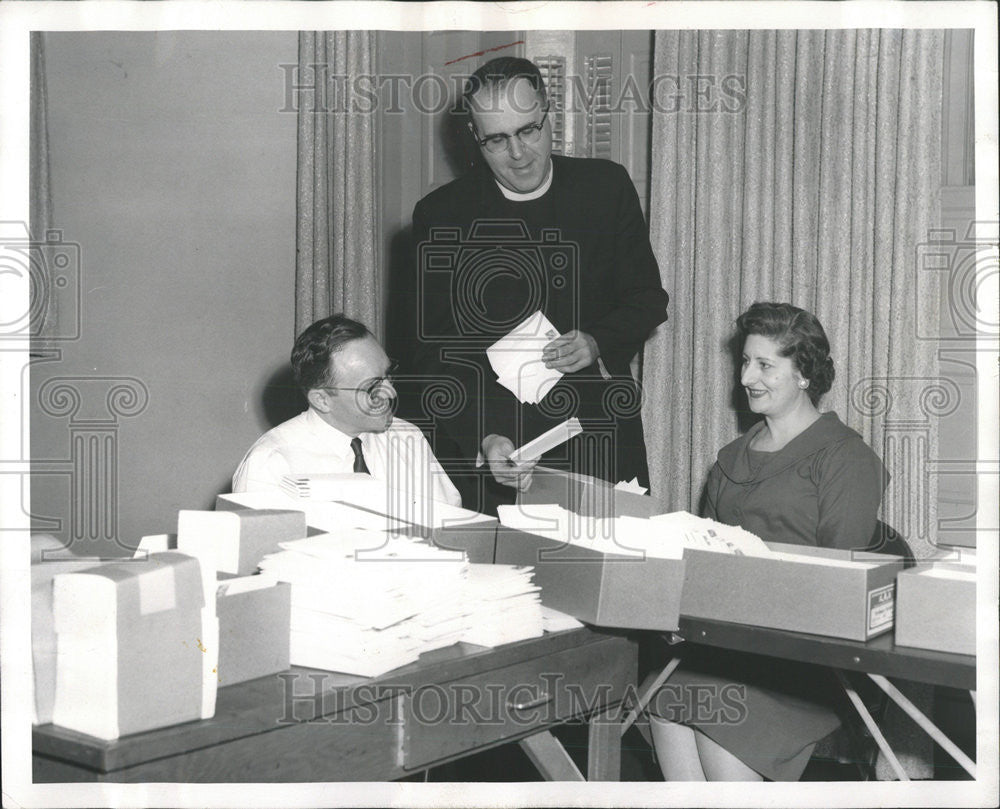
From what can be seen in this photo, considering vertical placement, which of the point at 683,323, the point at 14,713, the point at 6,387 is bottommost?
the point at 14,713

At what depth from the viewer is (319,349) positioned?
2.42 metres

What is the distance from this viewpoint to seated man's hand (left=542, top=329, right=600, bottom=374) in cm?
252

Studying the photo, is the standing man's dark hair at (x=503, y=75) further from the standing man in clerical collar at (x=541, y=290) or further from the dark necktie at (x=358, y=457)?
the dark necktie at (x=358, y=457)

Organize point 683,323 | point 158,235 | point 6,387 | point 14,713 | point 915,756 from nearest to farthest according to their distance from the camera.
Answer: point 14,713 → point 6,387 → point 915,756 → point 158,235 → point 683,323

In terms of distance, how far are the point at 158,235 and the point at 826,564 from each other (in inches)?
82.3

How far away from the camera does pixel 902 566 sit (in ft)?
5.70

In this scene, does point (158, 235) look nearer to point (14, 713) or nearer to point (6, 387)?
point (6, 387)

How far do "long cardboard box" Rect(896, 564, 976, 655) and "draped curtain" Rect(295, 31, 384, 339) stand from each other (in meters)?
2.10

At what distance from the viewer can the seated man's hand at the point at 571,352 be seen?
8.27ft

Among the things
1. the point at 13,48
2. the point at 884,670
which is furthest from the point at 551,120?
the point at 884,670
